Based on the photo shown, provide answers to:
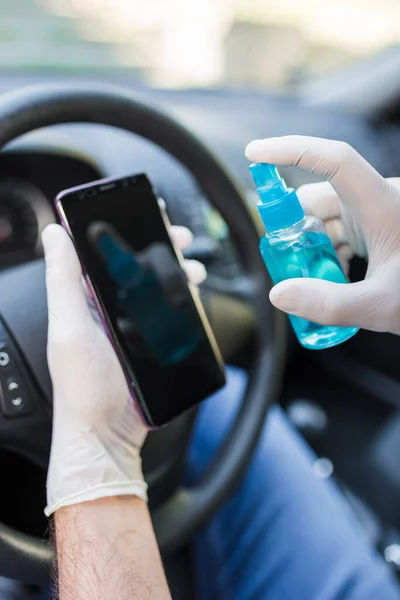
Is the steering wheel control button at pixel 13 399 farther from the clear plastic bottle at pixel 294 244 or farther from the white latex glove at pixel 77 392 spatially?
the clear plastic bottle at pixel 294 244

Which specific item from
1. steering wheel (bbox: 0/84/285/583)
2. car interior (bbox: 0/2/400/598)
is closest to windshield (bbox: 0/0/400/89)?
car interior (bbox: 0/2/400/598)

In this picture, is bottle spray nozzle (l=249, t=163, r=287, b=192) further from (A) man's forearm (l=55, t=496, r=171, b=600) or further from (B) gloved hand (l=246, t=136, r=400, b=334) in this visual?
(A) man's forearm (l=55, t=496, r=171, b=600)

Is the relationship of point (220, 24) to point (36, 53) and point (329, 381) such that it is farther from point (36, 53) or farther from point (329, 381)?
point (329, 381)

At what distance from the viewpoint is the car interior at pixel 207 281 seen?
1.92 feet

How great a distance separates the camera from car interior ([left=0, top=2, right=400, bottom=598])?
0.58 metres

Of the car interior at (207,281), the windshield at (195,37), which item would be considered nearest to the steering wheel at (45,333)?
the car interior at (207,281)

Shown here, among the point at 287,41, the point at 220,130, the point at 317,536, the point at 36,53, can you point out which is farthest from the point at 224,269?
the point at 287,41

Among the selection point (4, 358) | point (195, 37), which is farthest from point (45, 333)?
point (195, 37)

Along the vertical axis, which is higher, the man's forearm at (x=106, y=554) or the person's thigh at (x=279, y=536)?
the man's forearm at (x=106, y=554)

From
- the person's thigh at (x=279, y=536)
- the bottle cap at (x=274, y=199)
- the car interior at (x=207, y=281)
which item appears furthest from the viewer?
the person's thigh at (x=279, y=536)

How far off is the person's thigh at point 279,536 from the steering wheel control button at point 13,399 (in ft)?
1.02

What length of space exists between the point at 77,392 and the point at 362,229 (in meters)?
0.28

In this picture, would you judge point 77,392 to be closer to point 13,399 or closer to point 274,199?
point 13,399

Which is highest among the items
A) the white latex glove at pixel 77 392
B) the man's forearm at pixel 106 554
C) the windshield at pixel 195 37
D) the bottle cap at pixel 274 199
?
the windshield at pixel 195 37
